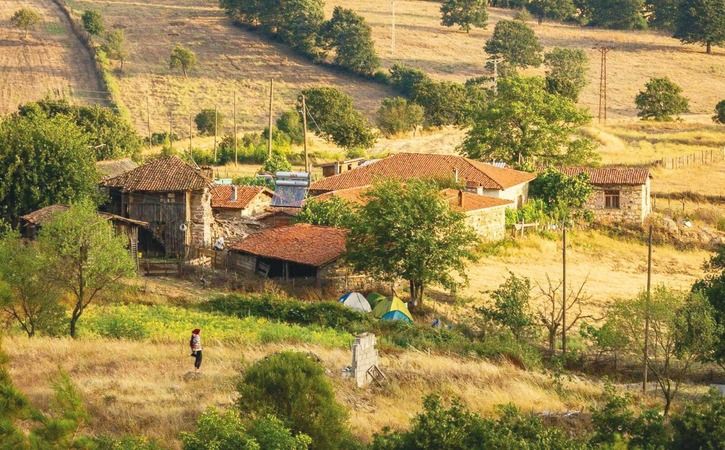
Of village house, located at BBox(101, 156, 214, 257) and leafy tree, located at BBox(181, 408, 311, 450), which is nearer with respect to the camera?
leafy tree, located at BBox(181, 408, 311, 450)

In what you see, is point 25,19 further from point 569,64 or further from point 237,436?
point 237,436

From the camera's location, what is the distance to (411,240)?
43000mm

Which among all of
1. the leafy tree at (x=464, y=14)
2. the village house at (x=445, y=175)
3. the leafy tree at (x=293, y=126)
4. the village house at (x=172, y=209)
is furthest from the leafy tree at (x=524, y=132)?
the leafy tree at (x=464, y=14)

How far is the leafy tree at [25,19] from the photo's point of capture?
112 meters

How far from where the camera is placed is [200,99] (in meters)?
97.4

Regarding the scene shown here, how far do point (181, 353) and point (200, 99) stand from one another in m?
67.7

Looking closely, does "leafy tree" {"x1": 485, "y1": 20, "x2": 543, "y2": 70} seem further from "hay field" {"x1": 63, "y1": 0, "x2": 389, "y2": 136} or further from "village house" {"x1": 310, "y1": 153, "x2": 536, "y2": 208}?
"village house" {"x1": 310, "y1": 153, "x2": 536, "y2": 208}

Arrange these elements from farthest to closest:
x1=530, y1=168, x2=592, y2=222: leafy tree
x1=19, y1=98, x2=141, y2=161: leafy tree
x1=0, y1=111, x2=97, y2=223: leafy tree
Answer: x1=19, y1=98, x2=141, y2=161: leafy tree < x1=530, y1=168, x2=592, y2=222: leafy tree < x1=0, y1=111, x2=97, y2=223: leafy tree

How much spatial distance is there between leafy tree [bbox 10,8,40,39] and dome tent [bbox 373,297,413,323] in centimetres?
7932

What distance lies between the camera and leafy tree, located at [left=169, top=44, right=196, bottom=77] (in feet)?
340

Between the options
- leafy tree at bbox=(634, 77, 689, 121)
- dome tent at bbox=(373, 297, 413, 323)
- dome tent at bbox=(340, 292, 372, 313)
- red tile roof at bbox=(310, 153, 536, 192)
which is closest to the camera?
dome tent at bbox=(373, 297, 413, 323)

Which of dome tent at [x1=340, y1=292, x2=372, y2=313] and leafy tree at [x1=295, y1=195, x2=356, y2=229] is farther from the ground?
leafy tree at [x1=295, y1=195, x2=356, y2=229]

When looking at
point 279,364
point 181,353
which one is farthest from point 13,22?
point 279,364

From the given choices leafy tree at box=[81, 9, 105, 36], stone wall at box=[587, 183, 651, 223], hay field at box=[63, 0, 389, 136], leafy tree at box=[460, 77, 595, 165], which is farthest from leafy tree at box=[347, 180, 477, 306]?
leafy tree at box=[81, 9, 105, 36]
